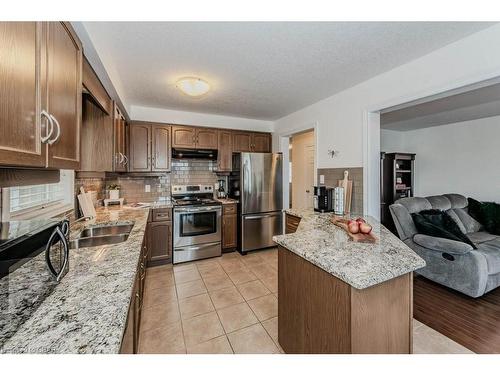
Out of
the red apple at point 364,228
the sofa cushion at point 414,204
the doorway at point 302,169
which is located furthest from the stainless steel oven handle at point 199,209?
the sofa cushion at point 414,204

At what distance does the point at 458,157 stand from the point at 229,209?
14.7 feet

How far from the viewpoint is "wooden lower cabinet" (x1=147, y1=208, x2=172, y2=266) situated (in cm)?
316

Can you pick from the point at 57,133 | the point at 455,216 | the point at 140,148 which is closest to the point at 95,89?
the point at 57,133

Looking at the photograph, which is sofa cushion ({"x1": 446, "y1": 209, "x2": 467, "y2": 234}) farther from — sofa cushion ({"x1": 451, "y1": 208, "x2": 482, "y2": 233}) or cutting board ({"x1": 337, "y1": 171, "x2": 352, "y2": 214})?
cutting board ({"x1": 337, "y1": 171, "x2": 352, "y2": 214})

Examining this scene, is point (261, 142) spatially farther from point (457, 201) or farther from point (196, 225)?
point (457, 201)

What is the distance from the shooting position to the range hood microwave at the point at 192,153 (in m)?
3.60

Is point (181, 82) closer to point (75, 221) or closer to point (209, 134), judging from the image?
point (209, 134)

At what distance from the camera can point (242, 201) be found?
3639mm

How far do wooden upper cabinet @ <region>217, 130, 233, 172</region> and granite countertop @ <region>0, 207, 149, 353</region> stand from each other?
2658mm

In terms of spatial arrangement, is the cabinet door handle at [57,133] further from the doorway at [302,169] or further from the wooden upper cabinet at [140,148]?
the doorway at [302,169]

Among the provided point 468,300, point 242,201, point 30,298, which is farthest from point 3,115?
point 468,300

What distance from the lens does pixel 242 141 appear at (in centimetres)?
396

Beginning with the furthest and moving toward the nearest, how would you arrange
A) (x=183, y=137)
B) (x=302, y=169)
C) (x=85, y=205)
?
(x=302, y=169), (x=183, y=137), (x=85, y=205)
